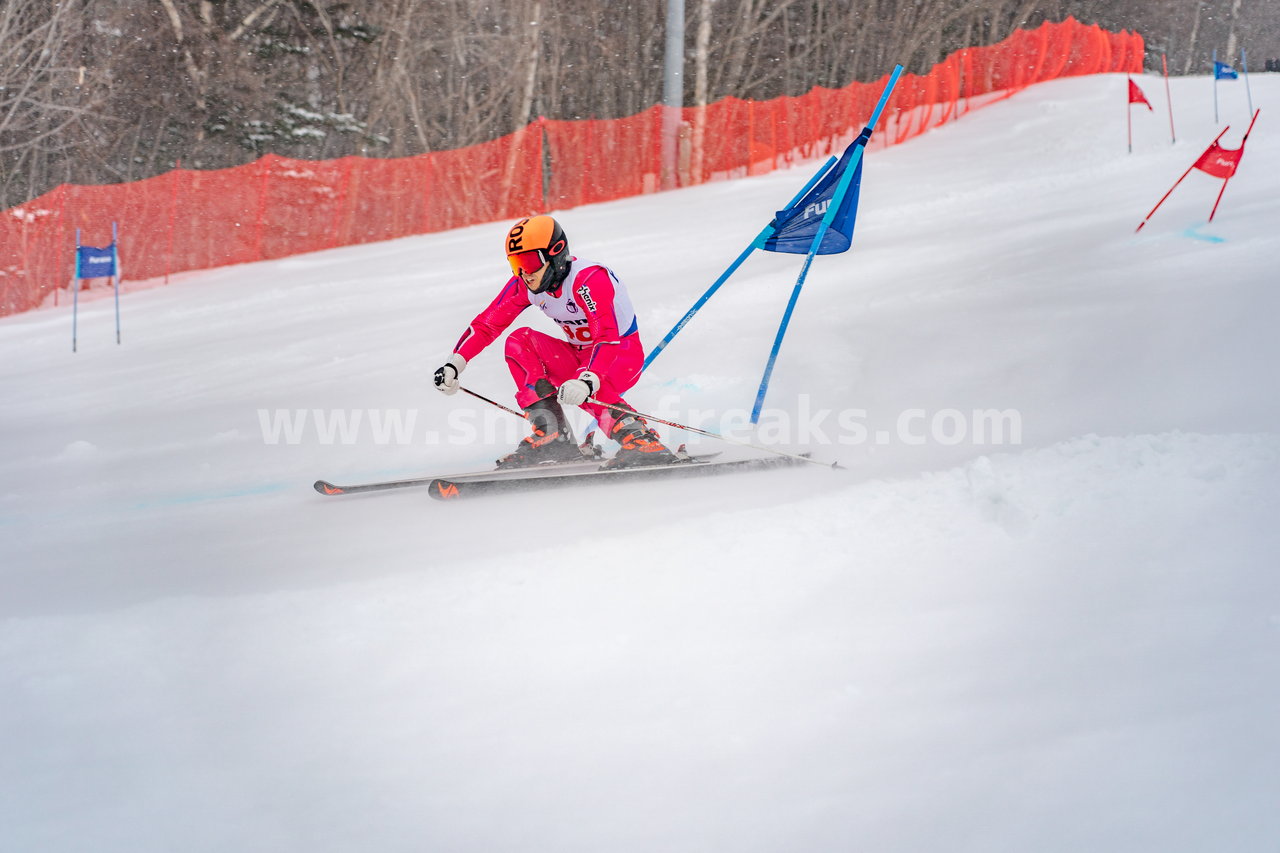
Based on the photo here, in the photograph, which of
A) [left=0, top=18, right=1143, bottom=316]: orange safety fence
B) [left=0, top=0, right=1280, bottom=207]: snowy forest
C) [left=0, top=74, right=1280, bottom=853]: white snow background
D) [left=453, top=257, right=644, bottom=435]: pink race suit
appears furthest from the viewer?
[left=0, top=0, right=1280, bottom=207]: snowy forest

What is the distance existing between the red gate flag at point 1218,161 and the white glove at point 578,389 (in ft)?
18.2

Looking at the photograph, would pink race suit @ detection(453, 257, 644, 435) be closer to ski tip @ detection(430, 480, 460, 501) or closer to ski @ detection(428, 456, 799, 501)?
ski @ detection(428, 456, 799, 501)

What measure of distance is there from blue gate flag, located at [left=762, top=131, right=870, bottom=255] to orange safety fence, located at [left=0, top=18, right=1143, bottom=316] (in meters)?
11.2

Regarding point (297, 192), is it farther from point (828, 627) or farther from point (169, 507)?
point (828, 627)

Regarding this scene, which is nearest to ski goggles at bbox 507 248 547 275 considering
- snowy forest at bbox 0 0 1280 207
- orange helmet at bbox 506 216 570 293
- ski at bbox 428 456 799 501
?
orange helmet at bbox 506 216 570 293

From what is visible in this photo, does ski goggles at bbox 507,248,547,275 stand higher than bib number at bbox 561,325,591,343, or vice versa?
ski goggles at bbox 507,248,547,275

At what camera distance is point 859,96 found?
59.6 ft

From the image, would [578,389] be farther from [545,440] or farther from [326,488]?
[326,488]

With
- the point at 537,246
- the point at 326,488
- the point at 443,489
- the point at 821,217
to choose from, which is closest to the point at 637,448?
the point at 443,489

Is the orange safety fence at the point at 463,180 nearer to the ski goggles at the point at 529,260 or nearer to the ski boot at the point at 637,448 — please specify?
the ski goggles at the point at 529,260

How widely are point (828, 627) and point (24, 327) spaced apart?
1137 cm

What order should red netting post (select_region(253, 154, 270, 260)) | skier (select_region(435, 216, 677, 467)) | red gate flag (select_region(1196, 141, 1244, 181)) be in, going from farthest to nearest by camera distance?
red netting post (select_region(253, 154, 270, 260)) < red gate flag (select_region(1196, 141, 1244, 181)) < skier (select_region(435, 216, 677, 467))

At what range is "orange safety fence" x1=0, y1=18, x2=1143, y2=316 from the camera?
1368cm

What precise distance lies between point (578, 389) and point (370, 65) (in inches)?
835
